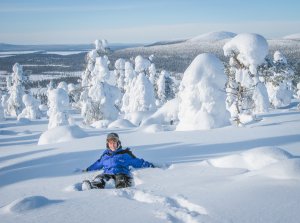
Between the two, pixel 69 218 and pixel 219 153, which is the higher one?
pixel 69 218

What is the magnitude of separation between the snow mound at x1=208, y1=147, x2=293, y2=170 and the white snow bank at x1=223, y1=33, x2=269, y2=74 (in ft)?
30.7

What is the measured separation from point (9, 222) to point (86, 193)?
1.36 metres

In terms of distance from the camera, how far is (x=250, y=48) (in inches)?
578

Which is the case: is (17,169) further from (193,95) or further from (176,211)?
(193,95)

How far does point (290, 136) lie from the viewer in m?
9.94

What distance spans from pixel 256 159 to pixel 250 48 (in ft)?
32.0

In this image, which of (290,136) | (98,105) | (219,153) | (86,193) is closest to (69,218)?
(86,193)

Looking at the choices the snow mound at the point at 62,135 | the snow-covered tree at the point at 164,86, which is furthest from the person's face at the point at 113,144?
the snow-covered tree at the point at 164,86

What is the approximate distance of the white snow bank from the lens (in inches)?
573

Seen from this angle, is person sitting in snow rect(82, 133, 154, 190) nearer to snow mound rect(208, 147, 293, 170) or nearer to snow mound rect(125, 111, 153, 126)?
snow mound rect(208, 147, 293, 170)

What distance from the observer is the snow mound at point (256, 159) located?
5.82 meters

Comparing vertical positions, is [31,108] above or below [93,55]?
below

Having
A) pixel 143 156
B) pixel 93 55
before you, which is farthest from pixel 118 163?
pixel 93 55

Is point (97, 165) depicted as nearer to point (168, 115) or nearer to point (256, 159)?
point (256, 159)
